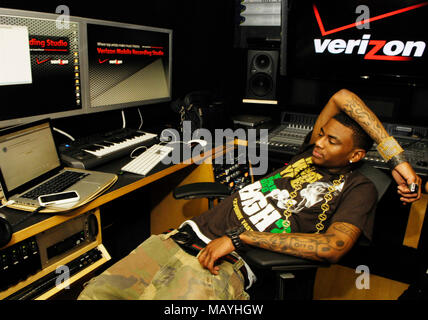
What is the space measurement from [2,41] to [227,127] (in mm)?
1398

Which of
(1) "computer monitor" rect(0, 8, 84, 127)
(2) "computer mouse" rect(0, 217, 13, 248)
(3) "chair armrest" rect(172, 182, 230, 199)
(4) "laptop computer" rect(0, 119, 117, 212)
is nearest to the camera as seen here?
(2) "computer mouse" rect(0, 217, 13, 248)

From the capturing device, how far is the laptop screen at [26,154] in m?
1.25

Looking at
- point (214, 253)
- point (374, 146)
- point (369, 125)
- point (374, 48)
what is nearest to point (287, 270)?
point (214, 253)

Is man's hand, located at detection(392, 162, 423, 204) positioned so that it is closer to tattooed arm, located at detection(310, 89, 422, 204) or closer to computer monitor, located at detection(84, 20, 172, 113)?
tattooed arm, located at detection(310, 89, 422, 204)

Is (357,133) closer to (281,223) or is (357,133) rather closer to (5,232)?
(281,223)

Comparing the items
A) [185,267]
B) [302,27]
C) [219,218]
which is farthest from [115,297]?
[302,27]

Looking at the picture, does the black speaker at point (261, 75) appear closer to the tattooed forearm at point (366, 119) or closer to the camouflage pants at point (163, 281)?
the tattooed forearm at point (366, 119)

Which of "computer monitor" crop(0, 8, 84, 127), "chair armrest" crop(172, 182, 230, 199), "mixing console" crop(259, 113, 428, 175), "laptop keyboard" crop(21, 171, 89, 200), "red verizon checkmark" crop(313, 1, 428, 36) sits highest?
"red verizon checkmark" crop(313, 1, 428, 36)

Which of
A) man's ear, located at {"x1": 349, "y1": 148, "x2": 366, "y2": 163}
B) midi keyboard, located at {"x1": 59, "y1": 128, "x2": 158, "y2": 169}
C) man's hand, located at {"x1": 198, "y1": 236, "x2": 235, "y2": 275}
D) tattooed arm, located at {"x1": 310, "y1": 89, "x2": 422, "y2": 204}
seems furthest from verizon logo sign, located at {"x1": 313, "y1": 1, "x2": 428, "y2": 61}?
man's hand, located at {"x1": 198, "y1": 236, "x2": 235, "y2": 275}

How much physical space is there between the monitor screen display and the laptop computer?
1.65m

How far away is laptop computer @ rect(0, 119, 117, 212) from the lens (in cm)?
123

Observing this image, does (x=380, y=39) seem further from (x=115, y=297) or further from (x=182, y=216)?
(x=115, y=297)

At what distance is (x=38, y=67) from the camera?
1.60 metres

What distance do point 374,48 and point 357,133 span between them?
114cm
